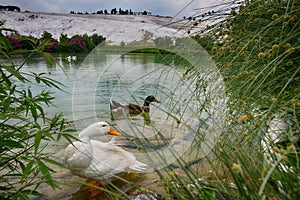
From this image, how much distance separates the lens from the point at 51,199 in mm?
1221

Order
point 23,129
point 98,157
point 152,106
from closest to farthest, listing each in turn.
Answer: point 23,129, point 98,157, point 152,106

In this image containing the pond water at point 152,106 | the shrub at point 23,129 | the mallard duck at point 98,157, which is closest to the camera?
the shrub at point 23,129

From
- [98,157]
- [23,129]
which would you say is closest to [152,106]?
[98,157]

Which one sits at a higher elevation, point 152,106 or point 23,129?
point 23,129

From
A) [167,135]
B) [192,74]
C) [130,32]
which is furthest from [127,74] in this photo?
[192,74]

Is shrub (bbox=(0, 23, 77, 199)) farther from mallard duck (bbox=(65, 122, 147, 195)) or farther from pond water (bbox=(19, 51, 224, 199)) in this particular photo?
mallard duck (bbox=(65, 122, 147, 195))

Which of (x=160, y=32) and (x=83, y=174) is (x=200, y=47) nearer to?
(x=160, y=32)

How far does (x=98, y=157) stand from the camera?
143cm

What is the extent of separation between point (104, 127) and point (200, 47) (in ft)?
2.52

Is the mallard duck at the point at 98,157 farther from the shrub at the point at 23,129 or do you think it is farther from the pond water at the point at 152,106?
the shrub at the point at 23,129

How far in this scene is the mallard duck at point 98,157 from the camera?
52.3 inches

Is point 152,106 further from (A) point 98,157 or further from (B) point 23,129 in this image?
(B) point 23,129

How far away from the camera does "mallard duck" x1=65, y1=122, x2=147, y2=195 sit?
133cm

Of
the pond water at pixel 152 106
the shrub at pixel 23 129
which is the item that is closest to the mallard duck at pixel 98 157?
the pond water at pixel 152 106
